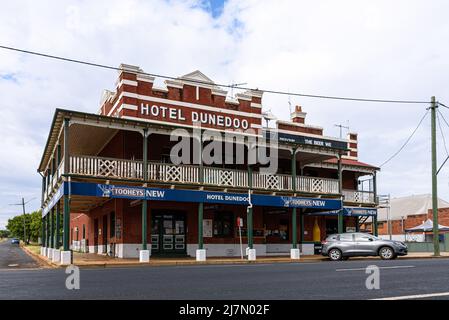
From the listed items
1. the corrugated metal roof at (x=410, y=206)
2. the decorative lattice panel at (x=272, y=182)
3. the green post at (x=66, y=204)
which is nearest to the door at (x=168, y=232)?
the decorative lattice panel at (x=272, y=182)

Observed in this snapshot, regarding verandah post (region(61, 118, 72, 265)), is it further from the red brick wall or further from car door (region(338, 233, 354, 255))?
the red brick wall

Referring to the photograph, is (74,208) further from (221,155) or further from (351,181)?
(351,181)

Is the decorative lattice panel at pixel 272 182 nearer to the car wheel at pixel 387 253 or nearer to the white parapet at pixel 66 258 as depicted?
the car wheel at pixel 387 253

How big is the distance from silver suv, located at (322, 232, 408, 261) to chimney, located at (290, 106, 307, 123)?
16.0 m

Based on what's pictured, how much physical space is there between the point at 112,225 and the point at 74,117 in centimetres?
882

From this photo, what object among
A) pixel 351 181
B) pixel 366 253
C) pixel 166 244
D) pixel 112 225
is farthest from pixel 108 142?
pixel 351 181

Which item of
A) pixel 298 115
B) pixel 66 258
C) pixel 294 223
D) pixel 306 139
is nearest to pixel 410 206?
pixel 306 139

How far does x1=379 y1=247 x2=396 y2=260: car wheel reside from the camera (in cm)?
2403

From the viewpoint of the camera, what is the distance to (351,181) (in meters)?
37.3

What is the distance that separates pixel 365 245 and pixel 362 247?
0.17 meters

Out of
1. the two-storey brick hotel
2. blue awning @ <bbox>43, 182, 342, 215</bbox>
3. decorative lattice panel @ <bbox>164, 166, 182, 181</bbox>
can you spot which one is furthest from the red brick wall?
decorative lattice panel @ <bbox>164, 166, 182, 181</bbox>

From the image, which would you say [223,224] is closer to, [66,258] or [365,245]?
[365,245]

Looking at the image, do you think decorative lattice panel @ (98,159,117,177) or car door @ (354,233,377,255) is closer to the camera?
decorative lattice panel @ (98,159,117,177)
